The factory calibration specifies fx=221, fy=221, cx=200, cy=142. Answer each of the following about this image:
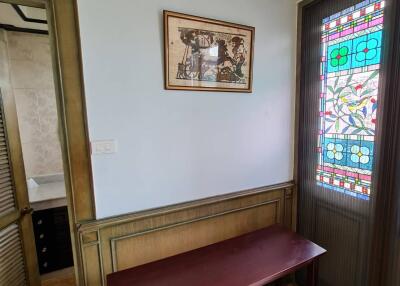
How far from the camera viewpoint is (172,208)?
1552 millimetres

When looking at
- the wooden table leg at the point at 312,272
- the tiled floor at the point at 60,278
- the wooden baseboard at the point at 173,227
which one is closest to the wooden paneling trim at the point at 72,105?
the wooden baseboard at the point at 173,227

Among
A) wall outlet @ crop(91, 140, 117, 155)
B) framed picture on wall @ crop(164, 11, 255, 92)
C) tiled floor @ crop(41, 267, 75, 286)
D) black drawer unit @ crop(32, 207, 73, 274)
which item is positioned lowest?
tiled floor @ crop(41, 267, 75, 286)

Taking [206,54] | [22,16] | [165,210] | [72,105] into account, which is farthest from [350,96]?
[22,16]

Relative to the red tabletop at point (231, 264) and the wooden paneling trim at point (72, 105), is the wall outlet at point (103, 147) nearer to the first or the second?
the wooden paneling trim at point (72, 105)

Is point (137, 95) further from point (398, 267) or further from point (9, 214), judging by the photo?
point (398, 267)

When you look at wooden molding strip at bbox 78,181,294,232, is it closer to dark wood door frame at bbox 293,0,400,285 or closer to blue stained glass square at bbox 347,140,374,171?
blue stained glass square at bbox 347,140,374,171

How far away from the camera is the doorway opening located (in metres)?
2.15

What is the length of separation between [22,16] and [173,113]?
1845 mm

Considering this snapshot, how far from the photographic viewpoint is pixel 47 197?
216 centimetres

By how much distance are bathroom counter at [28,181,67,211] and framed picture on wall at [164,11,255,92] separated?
167cm

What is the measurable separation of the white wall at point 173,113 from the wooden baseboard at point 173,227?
0.25ft

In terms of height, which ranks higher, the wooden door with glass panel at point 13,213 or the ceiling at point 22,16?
the ceiling at point 22,16

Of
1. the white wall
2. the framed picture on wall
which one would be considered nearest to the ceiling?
the white wall

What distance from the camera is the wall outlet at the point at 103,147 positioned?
4.34 feet
